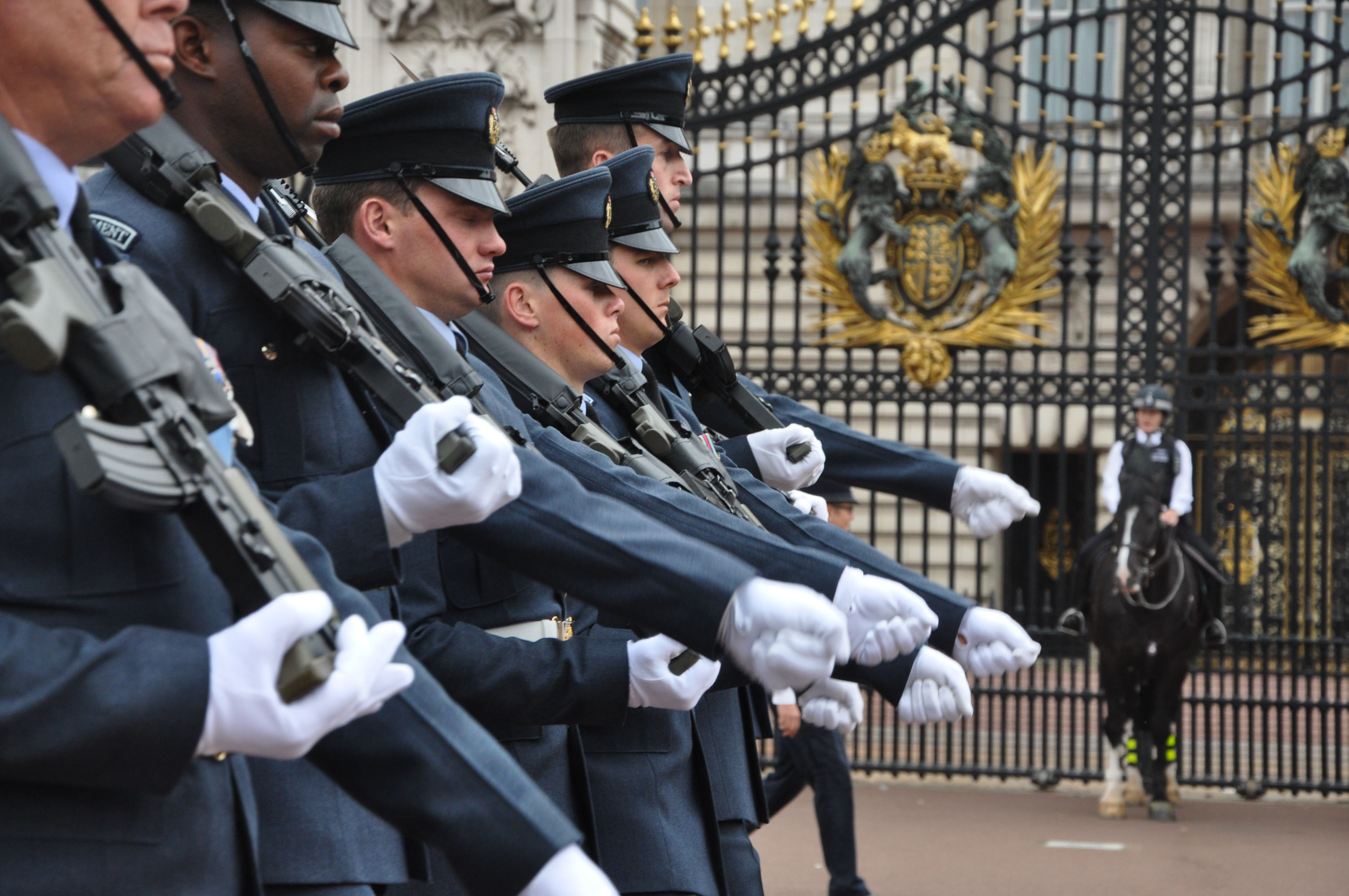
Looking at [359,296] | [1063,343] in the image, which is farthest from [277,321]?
[1063,343]

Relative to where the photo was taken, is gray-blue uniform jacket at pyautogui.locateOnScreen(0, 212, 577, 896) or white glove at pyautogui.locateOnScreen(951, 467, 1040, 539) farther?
white glove at pyautogui.locateOnScreen(951, 467, 1040, 539)

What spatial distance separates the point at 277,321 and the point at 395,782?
810mm

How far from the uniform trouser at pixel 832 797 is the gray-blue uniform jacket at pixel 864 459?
6.38 ft

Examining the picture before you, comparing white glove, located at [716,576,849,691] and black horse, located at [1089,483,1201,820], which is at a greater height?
white glove, located at [716,576,849,691]

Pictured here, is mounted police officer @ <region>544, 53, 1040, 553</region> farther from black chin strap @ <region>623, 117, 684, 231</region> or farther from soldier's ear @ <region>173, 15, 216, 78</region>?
soldier's ear @ <region>173, 15, 216, 78</region>

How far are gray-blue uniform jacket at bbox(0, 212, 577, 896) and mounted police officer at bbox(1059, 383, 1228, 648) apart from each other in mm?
7083

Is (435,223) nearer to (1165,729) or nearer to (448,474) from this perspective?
(448,474)

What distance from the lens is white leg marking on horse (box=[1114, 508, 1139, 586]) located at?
8.20m

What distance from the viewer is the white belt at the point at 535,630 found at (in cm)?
273

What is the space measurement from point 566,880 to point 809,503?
94.8 inches

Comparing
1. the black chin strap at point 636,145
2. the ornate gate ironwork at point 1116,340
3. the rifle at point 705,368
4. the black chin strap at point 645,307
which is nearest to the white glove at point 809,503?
the rifle at point 705,368

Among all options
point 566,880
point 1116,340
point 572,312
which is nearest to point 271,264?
point 566,880

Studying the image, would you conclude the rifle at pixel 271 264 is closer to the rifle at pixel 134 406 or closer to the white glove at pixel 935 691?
the rifle at pixel 134 406

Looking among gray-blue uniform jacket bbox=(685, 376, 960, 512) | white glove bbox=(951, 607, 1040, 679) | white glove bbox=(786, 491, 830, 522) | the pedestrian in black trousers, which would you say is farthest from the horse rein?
white glove bbox=(951, 607, 1040, 679)
